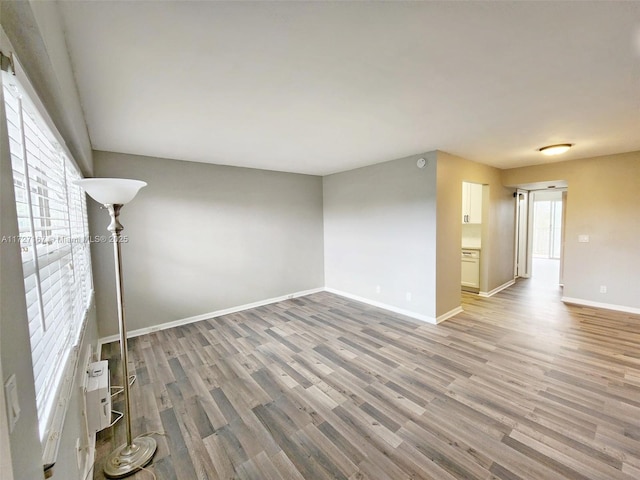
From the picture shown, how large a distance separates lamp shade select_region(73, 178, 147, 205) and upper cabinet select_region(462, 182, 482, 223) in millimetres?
5693

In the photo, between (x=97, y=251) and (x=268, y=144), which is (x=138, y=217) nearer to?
(x=97, y=251)

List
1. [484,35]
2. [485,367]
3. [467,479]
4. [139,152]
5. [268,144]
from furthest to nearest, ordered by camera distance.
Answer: [139,152] < [268,144] < [485,367] < [467,479] < [484,35]

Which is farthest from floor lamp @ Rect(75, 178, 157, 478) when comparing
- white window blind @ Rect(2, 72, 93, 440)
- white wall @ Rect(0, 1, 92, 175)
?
white wall @ Rect(0, 1, 92, 175)

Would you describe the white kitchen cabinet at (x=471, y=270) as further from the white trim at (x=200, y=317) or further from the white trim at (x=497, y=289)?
the white trim at (x=200, y=317)

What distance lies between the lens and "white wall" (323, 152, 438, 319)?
12.7 feet

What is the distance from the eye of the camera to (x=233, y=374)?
2.70 metres

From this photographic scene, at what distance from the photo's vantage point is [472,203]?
223 inches

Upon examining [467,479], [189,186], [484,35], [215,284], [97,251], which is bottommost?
[467,479]

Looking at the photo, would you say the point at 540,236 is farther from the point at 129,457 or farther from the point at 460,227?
the point at 129,457

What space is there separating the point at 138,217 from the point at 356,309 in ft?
11.8

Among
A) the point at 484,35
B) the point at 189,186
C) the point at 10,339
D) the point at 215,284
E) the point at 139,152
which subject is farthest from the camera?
the point at 215,284

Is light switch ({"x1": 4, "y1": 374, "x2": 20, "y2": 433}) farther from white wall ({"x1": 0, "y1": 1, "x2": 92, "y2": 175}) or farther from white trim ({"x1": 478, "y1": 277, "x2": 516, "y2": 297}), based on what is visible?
white trim ({"x1": 478, "y1": 277, "x2": 516, "y2": 297})

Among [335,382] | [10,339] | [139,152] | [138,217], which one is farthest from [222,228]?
[10,339]

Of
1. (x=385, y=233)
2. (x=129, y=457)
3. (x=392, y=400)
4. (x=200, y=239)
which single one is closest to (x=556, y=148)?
(x=385, y=233)
